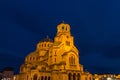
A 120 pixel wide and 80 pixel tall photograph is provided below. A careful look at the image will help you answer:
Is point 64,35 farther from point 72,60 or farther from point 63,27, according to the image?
point 72,60

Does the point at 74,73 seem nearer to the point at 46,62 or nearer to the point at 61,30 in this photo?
the point at 46,62

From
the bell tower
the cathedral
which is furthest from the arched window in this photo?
the bell tower

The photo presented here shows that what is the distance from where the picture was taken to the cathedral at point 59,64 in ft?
156

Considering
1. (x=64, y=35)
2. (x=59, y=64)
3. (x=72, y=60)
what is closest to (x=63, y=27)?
(x=64, y=35)

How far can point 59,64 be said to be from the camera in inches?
1903

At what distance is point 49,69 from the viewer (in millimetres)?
49500

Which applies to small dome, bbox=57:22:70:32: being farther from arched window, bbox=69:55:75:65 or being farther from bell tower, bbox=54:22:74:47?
arched window, bbox=69:55:75:65

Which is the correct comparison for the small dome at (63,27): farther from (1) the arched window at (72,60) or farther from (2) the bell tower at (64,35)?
(1) the arched window at (72,60)

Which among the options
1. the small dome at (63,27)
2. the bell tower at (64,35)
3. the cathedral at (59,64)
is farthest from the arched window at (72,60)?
the small dome at (63,27)

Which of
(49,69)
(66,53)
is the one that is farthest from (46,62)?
(66,53)

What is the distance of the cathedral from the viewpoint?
4753 cm

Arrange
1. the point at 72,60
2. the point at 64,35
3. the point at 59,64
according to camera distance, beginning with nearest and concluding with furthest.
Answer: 1. the point at 59,64
2. the point at 72,60
3. the point at 64,35

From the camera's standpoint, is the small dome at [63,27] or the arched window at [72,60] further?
the small dome at [63,27]

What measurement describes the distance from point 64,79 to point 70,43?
32.5ft
